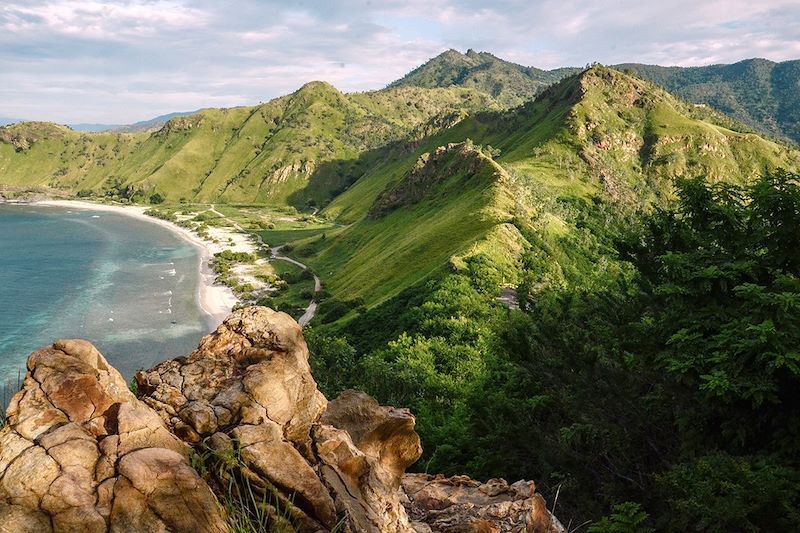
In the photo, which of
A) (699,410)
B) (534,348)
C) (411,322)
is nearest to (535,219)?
(411,322)

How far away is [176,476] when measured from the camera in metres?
12.1

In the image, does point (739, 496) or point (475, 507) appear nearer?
point (739, 496)

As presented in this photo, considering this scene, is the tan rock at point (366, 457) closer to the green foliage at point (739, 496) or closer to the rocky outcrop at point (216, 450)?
the rocky outcrop at point (216, 450)

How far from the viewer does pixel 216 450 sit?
13102 millimetres

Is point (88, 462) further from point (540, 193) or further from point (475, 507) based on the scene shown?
point (540, 193)

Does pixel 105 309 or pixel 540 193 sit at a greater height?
pixel 540 193

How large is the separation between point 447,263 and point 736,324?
211 feet

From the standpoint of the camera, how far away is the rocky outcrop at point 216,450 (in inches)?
447

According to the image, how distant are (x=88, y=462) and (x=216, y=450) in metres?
2.80

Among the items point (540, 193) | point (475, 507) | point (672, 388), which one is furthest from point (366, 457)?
point (540, 193)

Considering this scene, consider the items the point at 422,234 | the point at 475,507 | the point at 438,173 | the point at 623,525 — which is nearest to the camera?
the point at 623,525

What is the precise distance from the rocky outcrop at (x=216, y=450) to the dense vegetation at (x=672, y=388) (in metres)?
7.41

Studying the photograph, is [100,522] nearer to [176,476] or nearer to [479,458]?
[176,476]

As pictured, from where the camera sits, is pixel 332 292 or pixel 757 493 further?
pixel 332 292
